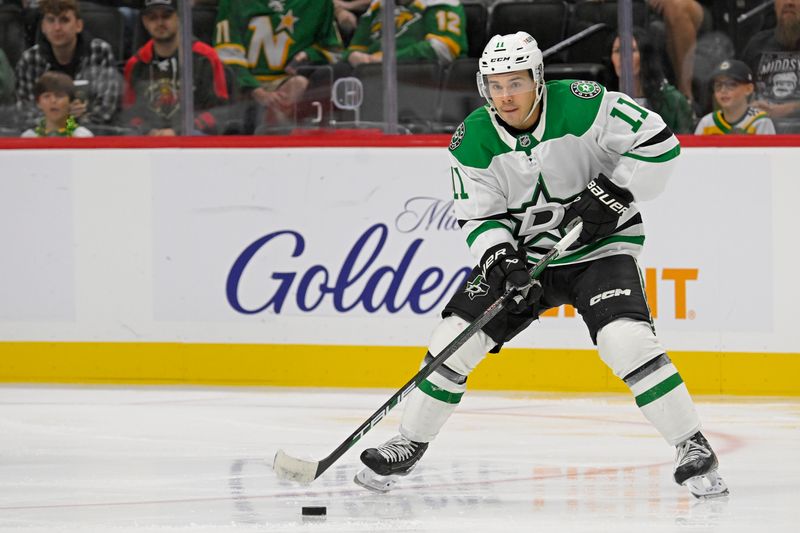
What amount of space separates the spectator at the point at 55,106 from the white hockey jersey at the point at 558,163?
2.53m

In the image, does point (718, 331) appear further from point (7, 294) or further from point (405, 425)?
point (7, 294)

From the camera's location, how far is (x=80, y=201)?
558 cm

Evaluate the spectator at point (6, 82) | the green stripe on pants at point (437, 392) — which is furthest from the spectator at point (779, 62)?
the spectator at point (6, 82)

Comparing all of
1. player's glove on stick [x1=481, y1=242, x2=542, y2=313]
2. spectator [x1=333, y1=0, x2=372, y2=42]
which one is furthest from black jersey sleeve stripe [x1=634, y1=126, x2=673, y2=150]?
spectator [x1=333, y1=0, x2=372, y2=42]

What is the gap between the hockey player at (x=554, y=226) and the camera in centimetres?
338

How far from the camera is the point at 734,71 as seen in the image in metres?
5.25

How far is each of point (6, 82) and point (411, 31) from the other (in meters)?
1.60

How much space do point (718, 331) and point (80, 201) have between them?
7.96 feet

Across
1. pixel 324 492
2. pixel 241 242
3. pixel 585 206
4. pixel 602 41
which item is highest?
pixel 602 41

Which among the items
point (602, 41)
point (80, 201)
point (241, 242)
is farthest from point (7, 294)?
point (602, 41)

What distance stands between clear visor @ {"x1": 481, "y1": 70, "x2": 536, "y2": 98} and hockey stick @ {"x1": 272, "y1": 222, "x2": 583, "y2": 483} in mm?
346

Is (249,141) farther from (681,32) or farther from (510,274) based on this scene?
(510,274)

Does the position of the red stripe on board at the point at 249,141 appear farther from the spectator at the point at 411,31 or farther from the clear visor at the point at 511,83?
the clear visor at the point at 511,83

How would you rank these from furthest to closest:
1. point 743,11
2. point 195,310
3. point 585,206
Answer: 1. point 195,310
2. point 743,11
3. point 585,206
